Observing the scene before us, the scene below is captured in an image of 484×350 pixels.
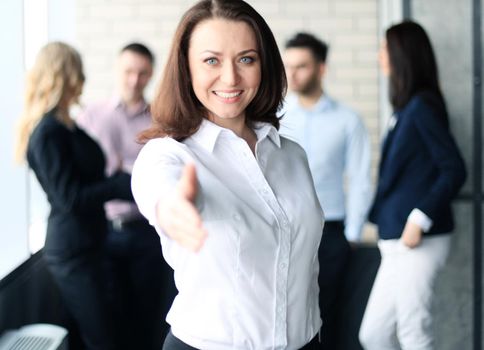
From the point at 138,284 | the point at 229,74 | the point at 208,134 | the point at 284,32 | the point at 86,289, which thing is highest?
the point at 284,32

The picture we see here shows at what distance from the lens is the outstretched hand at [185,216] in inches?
40.3

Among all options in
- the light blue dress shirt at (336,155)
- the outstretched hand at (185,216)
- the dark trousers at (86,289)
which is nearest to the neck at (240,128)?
the outstretched hand at (185,216)

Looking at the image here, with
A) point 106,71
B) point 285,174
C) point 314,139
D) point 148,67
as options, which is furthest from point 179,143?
point 106,71

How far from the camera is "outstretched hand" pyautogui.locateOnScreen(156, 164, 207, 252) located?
102cm

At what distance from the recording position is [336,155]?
321cm

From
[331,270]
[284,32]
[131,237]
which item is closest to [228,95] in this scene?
[331,270]

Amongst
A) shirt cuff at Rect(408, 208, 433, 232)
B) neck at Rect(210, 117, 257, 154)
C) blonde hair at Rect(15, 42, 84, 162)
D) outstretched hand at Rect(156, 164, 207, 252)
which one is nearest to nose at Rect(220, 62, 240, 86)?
neck at Rect(210, 117, 257, 154)

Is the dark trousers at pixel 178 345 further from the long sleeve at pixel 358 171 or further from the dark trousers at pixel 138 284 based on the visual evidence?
the dark trousers at pixel 138 284

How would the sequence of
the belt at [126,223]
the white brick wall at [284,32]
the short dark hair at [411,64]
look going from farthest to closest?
the white brick wall at [284,32], the belt at [126,223], the short dark hair at [411,64]

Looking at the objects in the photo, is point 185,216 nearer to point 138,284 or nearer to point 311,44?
point 311,44

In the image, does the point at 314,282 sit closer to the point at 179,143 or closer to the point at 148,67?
the point at 179,143

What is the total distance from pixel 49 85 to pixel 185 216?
6.53ft

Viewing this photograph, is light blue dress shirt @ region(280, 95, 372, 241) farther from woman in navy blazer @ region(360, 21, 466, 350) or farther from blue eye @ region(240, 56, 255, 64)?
blue eye @ region(240, 56, 255, 64)

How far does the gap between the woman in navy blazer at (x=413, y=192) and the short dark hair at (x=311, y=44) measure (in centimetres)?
59
